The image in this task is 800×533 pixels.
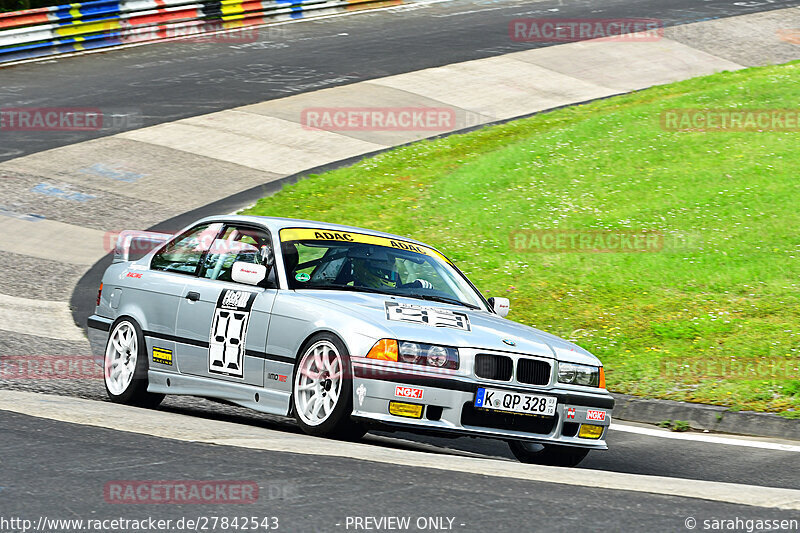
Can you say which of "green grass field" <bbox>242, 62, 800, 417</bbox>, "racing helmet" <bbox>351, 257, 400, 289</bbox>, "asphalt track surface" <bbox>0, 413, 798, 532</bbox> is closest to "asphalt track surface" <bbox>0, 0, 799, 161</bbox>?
"green grass field" <bbox>242, 62, 800, 417</bbox>

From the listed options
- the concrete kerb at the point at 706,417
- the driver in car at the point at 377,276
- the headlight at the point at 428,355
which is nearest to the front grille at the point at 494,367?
the headlight at the point at 428,355

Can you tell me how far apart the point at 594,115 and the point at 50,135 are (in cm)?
983

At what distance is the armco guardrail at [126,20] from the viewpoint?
23.9m

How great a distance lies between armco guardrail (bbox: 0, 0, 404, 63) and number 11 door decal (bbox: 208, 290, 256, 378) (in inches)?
708

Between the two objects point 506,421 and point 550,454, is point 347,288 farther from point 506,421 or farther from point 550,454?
point 550,454

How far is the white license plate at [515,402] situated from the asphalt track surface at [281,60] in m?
13.7

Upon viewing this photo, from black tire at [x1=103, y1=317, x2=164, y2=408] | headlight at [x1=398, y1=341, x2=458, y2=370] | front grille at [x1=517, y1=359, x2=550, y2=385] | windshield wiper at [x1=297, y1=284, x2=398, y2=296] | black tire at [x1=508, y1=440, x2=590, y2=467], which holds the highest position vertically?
windshield wiper at [x1=297, y1=284, x2=398, y2=296]

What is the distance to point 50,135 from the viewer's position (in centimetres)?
1969

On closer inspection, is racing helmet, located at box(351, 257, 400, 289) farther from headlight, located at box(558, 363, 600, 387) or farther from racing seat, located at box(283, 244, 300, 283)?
headlight, located at box(558, 363, 600, 387)

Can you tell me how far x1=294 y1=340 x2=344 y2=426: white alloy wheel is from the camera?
6688 mm

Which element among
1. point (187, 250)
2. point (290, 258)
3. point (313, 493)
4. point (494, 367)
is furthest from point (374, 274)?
point (313, 493)

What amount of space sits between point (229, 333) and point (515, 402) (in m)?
2.09

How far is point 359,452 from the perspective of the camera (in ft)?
20.0

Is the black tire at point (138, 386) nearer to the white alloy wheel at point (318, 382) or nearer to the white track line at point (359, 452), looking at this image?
the white track line at point (359, 452)
